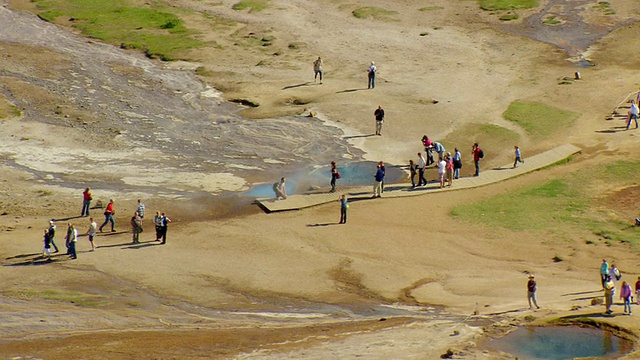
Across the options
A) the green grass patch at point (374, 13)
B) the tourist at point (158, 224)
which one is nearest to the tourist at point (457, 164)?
the tourist at point (158, 224)

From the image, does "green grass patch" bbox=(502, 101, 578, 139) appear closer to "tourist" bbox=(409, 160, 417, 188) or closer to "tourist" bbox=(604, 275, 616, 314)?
"tourist" bbox=(409, 160, 417, 188)

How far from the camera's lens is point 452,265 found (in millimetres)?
41281

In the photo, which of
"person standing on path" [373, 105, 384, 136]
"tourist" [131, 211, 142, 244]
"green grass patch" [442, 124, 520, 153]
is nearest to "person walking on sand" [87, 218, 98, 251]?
"tourist" [131, 211, 142, 244]

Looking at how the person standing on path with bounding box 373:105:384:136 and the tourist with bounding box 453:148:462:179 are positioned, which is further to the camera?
the person standing on path with bounding box 373:105:384:136

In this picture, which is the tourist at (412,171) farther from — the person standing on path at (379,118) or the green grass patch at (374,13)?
the green grass patch at (374,13)

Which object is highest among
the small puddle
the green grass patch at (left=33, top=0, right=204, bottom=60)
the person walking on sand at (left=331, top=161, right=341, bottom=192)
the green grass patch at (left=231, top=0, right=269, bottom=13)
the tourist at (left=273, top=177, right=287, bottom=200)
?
the green grass patch at (left=231, top=0, right=269, bottom=13)

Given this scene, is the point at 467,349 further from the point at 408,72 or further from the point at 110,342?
the point at 408,72

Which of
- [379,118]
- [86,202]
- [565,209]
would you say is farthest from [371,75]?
[86,202]

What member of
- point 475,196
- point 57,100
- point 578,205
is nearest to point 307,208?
point 475,196

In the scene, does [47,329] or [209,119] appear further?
[209,119]

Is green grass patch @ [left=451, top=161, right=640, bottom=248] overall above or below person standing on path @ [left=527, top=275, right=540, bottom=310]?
above

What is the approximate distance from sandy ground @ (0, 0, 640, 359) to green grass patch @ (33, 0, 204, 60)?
4290 mm

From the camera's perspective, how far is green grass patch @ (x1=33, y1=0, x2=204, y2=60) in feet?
233

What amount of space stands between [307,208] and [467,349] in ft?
50.0
